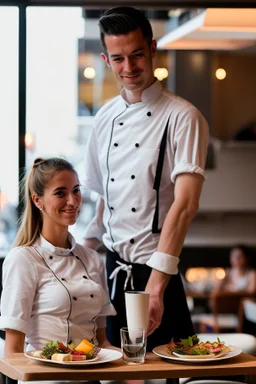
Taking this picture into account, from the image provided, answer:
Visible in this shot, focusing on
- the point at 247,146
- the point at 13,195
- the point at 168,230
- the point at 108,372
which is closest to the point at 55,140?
the point at 13,195

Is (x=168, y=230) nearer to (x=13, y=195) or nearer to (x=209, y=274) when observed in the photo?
(x=13, y=195)

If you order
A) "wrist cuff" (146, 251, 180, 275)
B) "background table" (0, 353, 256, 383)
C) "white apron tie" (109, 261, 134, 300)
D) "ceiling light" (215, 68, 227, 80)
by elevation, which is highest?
"ceiling light" (215, 68, 227, 80)

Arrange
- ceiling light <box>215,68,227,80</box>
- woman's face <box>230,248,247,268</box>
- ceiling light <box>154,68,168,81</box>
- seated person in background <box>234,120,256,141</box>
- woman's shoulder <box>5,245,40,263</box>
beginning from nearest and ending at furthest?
woman's shoulder <box>5,245,40,263</box>, ceiling light <box>154,68,168,81</box>, ceiling light <box>215,68,227,80</box>, woman's face <box>230,248,247,268</box>, seated person in background <box>234,120,256,141</box>

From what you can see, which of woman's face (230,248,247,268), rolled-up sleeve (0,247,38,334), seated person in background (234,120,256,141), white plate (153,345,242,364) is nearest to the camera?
white plate (153,345,242,364)

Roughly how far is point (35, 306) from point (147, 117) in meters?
0.81

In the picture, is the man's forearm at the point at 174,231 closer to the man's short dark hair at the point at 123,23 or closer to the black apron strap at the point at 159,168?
the black apron strap at the point at 159,168

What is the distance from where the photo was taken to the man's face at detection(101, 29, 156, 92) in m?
2.97

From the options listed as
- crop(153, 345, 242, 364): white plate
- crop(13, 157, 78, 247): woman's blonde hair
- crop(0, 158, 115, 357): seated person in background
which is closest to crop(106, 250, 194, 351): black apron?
crop(0, 158, 115, 357): seated person in background

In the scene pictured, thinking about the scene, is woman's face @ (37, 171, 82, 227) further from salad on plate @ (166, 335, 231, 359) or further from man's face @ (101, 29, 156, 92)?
salad on plate @ (166, 335, 231, 359)

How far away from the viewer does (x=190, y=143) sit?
9.87 feet

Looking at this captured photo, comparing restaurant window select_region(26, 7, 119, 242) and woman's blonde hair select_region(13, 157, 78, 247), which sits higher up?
restaurant window select_region(26, 7, 119, 242)

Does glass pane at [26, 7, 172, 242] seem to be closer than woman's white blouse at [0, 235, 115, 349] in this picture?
No

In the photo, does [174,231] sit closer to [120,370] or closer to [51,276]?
[51,276]

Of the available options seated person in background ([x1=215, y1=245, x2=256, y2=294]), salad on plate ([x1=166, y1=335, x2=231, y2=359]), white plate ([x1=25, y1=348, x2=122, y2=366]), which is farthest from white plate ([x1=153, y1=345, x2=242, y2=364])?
seated person in background ([x1=215, y1=245, x2=256, y2=294])
